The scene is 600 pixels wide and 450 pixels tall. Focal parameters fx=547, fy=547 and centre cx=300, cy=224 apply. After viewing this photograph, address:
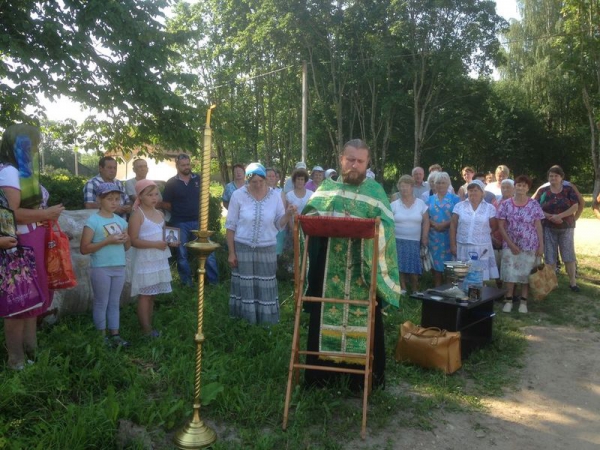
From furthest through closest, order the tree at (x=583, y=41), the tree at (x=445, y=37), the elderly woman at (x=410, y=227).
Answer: the tree at (x=445, y=37) → the tree at (x=583, y=41) → the elderly woman at (x=410, y=227)

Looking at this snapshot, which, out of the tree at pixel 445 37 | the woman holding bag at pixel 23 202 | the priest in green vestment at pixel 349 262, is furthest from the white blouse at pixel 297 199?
the tree at pixel 445 37

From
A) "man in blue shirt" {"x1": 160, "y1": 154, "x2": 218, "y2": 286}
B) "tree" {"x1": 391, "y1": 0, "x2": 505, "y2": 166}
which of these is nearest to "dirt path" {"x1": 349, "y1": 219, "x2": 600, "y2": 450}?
"man in blue shirt" {"x1": 160, "y1": 154, "x2": 218, "y2": 286}

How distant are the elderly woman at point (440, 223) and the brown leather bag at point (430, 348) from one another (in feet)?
8.49

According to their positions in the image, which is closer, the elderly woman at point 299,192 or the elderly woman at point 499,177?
the elderly woman at point 299,192

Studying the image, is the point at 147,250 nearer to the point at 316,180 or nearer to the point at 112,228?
the point at 112,228

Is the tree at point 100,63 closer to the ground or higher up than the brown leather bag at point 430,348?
higher up

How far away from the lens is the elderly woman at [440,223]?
25.2ft

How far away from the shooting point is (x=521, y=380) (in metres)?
5.06

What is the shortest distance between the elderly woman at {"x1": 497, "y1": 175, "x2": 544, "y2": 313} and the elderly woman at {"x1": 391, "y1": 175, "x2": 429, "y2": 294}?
1.05 metres

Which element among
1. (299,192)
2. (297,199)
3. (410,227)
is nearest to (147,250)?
(297,199)

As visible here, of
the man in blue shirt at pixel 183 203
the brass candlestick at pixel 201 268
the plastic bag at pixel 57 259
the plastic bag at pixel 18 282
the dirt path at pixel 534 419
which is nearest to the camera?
the brass candlestick at pixel 201 268

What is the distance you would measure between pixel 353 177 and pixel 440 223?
155 inches

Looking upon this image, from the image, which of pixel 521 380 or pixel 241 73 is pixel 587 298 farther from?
pixel 241 73

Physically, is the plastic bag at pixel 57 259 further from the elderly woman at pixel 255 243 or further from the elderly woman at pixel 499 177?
the elderly woman at pixel 499 177
